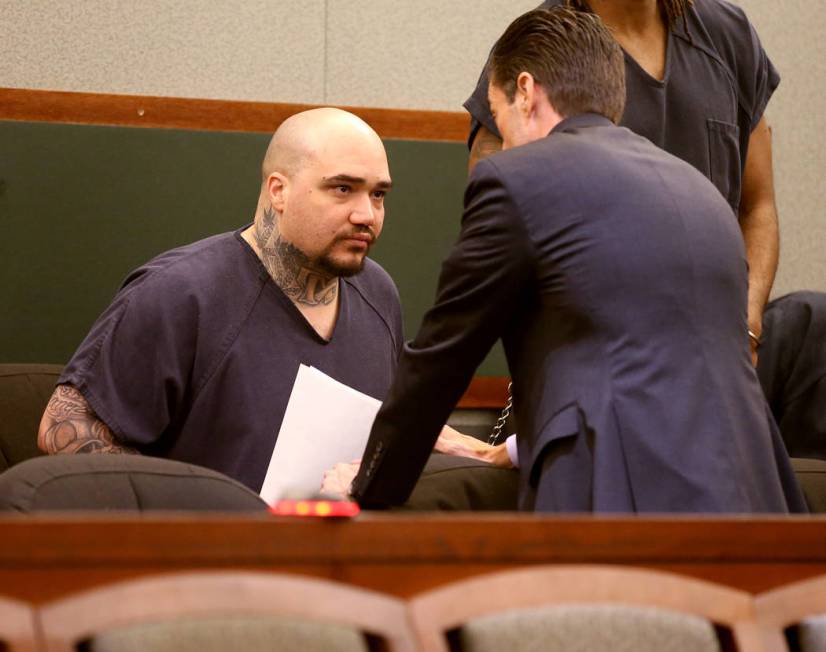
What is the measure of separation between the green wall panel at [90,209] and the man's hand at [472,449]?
140 centimetres

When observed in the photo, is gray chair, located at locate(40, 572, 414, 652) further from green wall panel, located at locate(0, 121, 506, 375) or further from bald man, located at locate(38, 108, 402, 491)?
green wall panel, located at locate(0, 121, 506, 375)

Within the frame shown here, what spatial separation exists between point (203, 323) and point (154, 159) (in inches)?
60.4

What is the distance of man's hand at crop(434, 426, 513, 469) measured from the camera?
2100 millimetres

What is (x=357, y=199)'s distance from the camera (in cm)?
248

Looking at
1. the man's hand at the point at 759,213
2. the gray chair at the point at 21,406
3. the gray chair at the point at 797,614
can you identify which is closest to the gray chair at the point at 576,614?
the gray chair at the point at 797,614

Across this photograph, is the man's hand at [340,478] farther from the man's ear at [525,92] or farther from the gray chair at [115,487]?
the man's ear at [525,92]

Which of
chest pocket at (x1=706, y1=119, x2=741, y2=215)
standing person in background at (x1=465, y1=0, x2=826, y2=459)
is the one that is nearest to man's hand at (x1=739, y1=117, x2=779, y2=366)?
standing person in background at (x1=465, y1=0, x2=826, y2=459)

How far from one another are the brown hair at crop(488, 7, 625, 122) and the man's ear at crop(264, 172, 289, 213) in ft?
2.23

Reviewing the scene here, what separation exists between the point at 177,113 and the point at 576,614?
2.82 metres

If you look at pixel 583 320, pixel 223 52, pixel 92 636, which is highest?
pixel 223 52

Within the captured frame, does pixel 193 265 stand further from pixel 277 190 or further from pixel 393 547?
pixel 393 547

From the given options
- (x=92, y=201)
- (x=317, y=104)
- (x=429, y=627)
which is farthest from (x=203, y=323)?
(x=317, y=104)

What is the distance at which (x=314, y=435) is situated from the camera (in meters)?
2.19

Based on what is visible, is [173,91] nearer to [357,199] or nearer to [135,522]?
[357,199]
